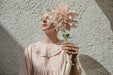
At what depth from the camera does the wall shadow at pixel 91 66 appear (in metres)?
1.63

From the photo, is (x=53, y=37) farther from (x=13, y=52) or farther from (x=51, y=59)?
(x=13, y=52)

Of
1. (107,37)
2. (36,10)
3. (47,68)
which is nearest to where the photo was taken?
(47,68)

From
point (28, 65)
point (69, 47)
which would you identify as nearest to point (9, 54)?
point (28, 65)

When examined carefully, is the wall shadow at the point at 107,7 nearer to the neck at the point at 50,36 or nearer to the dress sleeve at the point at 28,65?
the neck at the point at 50,36

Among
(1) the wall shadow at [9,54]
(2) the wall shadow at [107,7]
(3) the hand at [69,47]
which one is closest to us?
(3) the hand at [69,47]

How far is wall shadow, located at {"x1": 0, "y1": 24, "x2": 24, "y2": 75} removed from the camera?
183 cm

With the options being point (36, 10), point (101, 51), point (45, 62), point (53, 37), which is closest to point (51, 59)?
point (45, 62)

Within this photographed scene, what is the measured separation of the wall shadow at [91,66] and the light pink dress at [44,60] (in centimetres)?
57

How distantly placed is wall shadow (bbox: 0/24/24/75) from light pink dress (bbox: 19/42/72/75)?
26.3 inches

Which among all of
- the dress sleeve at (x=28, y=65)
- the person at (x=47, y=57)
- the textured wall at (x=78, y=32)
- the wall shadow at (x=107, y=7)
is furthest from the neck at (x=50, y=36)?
the wall shadow at (x=107, y=7)

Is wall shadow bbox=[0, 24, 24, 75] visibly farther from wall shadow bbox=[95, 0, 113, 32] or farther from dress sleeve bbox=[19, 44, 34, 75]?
wall shadow bbox=[95, 0, 113, 32]

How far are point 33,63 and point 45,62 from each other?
0.09m

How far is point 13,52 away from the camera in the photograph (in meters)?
1.84

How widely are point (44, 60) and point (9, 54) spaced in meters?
0.84
